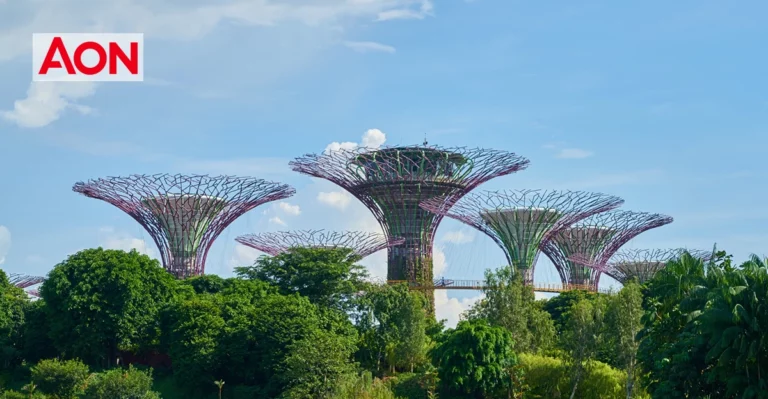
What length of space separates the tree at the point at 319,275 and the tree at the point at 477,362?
1074 cm

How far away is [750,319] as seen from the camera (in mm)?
23031

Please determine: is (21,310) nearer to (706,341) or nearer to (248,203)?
(248,203)

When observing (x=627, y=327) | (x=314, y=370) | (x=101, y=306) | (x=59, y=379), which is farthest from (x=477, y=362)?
(x=101, y=306)

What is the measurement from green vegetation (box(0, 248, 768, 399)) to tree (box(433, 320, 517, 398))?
0.20 feet

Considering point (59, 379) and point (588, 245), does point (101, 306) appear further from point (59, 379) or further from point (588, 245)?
point (588, 245)

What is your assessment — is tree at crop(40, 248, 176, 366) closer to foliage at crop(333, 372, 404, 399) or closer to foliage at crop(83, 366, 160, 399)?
foliage at crop(83, 366, 160, 399)

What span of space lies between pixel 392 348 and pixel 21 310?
21.6 m

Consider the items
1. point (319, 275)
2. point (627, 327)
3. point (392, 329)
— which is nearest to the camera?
point (627, 327)

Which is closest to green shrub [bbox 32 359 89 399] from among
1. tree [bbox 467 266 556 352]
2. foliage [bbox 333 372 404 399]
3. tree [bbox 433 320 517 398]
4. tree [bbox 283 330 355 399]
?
tree [bbox 283 330 355 399]

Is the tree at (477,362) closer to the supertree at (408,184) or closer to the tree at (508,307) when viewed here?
the tree at (508,307)

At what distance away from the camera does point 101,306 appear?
1768 inches

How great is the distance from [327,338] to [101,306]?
1351 cm

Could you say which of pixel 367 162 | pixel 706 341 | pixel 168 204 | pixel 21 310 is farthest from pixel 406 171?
pixel 706 341

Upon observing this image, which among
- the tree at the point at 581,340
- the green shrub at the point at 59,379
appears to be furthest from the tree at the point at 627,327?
the green shrub at the point at 59,379
